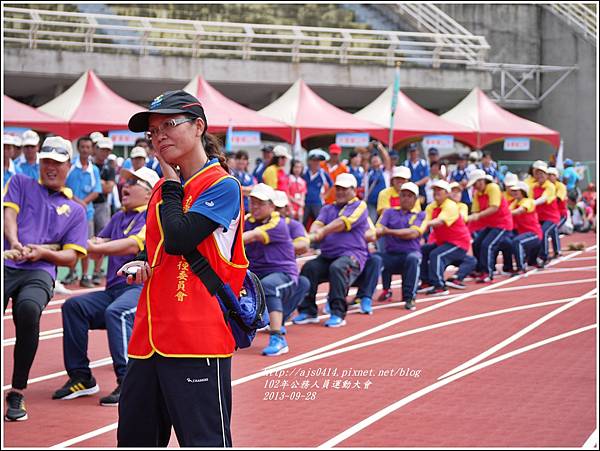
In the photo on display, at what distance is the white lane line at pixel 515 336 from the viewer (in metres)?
8.62

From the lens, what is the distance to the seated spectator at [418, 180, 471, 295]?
13672 millimetres

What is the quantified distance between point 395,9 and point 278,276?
25.9 m

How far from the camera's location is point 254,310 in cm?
409

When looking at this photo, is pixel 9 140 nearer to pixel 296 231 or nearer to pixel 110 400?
pixel 296 231

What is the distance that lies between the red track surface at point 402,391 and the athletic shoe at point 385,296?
1192mm

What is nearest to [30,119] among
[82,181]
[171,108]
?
[82,181]

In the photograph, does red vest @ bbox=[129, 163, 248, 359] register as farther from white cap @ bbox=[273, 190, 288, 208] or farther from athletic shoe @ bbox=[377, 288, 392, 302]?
athletic shoe @ bbox=[377, 288, 392, 302]

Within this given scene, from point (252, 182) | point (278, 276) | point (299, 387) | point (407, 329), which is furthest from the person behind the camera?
point (252, 182)

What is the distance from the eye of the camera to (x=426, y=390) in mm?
7770

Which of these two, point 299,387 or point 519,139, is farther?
point 519,139

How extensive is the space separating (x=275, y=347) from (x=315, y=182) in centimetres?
943

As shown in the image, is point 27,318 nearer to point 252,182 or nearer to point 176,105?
point 176,105

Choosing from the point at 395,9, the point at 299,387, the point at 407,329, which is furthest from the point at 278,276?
the point at 395,9

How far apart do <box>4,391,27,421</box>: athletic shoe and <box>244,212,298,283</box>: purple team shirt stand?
3572mm
